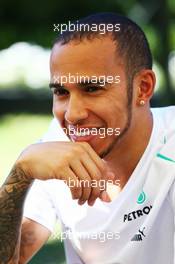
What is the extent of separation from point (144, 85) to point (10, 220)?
0.57m

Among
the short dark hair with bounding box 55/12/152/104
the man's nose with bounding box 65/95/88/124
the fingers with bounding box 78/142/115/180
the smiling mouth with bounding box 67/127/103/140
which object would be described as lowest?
the fingers with bounding box 78/142/115/180

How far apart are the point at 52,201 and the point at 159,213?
43 centimetres

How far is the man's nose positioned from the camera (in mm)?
2135

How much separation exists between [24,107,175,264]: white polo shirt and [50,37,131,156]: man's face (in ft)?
0.46

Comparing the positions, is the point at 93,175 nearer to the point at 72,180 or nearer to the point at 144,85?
the point at 72,180

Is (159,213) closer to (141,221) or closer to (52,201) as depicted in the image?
(141,221)

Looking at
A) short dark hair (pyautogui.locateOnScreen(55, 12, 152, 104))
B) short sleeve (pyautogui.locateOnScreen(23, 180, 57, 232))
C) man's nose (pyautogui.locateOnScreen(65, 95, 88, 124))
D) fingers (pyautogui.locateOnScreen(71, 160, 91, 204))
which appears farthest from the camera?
short sleeve (pyautogui.locateOnScreen(23, 180, 57, 232))

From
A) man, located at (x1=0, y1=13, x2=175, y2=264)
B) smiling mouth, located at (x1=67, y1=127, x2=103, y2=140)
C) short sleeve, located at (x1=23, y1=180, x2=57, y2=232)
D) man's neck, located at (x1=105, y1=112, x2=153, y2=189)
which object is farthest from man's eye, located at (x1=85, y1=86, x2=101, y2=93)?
short sleeve, located at (x1=23, y1=180, x2=57, y2=232)

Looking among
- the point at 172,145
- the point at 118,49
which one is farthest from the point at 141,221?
the point at 118,49

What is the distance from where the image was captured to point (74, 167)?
2006mm

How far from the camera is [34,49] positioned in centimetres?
1009

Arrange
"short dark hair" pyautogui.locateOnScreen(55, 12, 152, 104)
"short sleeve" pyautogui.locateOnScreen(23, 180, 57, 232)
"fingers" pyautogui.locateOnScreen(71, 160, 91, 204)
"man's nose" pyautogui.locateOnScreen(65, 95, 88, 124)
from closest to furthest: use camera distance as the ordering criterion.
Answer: "fingers" pyautogui.locateOnScreen(71, 160, 91, 204) → "man's nose" pyautogui.locateOnScreen(65, 95, 88, 124) → "short dark hair" pyautogui.locateOnScreen(55, 12, 152, 104) → "short sleeve" pyautogui.locateOnScreen(23, 180, 57, 232)

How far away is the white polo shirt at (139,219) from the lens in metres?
2.23

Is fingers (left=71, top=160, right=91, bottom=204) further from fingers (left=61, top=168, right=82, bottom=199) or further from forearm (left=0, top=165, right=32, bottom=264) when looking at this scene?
forearm (left=0, top=165, right=32, bottom=264)
